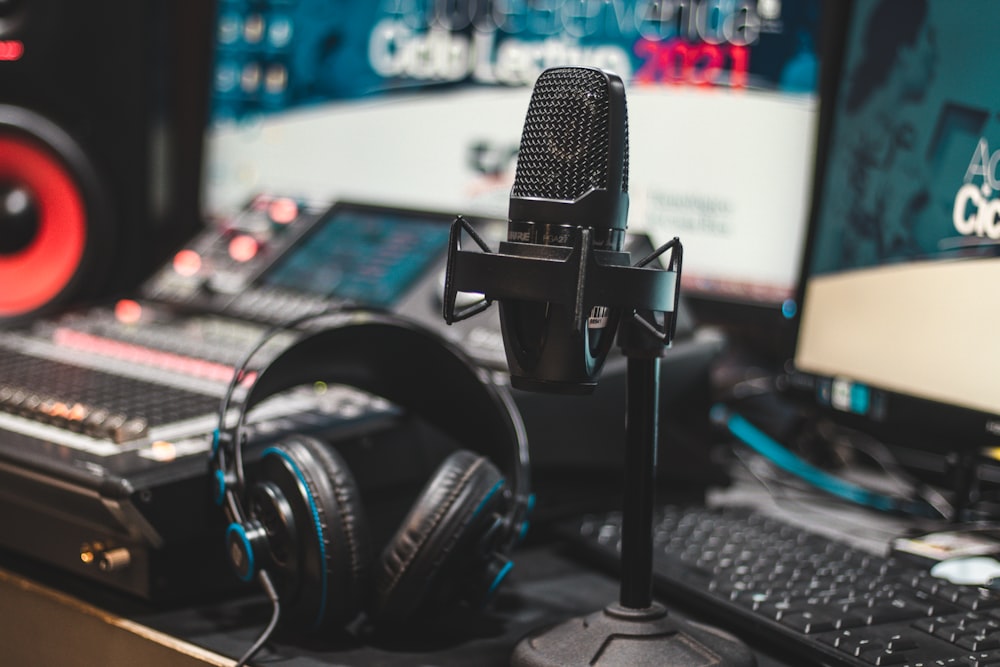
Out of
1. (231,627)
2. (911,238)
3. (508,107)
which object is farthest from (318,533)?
(508,107)

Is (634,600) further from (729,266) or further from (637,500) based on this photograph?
(729,266)

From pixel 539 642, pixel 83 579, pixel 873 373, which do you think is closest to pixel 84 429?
pixel 83 579

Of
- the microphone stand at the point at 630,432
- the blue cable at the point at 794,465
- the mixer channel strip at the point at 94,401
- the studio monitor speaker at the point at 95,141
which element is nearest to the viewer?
the microphone stand at the point at 630,432

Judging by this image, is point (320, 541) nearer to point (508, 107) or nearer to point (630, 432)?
point (630, 432)

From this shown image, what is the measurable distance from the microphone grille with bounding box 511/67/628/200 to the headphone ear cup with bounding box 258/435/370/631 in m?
0.20

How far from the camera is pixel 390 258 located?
1103 mm

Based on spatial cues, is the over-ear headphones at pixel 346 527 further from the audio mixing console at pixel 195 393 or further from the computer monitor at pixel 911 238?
the computer monitor at pixel 911 238

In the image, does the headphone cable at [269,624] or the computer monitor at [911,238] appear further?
the computer monitor at [911,238]

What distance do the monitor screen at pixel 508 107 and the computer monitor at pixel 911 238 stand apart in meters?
0.09

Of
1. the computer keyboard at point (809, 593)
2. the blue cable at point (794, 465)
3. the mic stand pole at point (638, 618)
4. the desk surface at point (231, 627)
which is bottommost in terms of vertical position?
the blue cable at point (794, 465)

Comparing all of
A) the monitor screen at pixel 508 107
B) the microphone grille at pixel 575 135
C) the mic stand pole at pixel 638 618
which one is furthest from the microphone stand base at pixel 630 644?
the monitor screen at pixel 508 107

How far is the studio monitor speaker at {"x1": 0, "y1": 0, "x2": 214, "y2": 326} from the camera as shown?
127 centimetres

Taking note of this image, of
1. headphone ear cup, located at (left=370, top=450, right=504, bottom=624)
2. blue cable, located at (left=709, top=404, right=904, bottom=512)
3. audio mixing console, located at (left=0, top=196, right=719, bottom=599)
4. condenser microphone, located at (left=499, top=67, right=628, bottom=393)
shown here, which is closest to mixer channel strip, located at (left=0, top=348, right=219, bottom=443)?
audio mixing console, located at (left=0, top=196, right=719, bottom=599)

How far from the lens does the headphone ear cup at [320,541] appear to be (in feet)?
2.10
